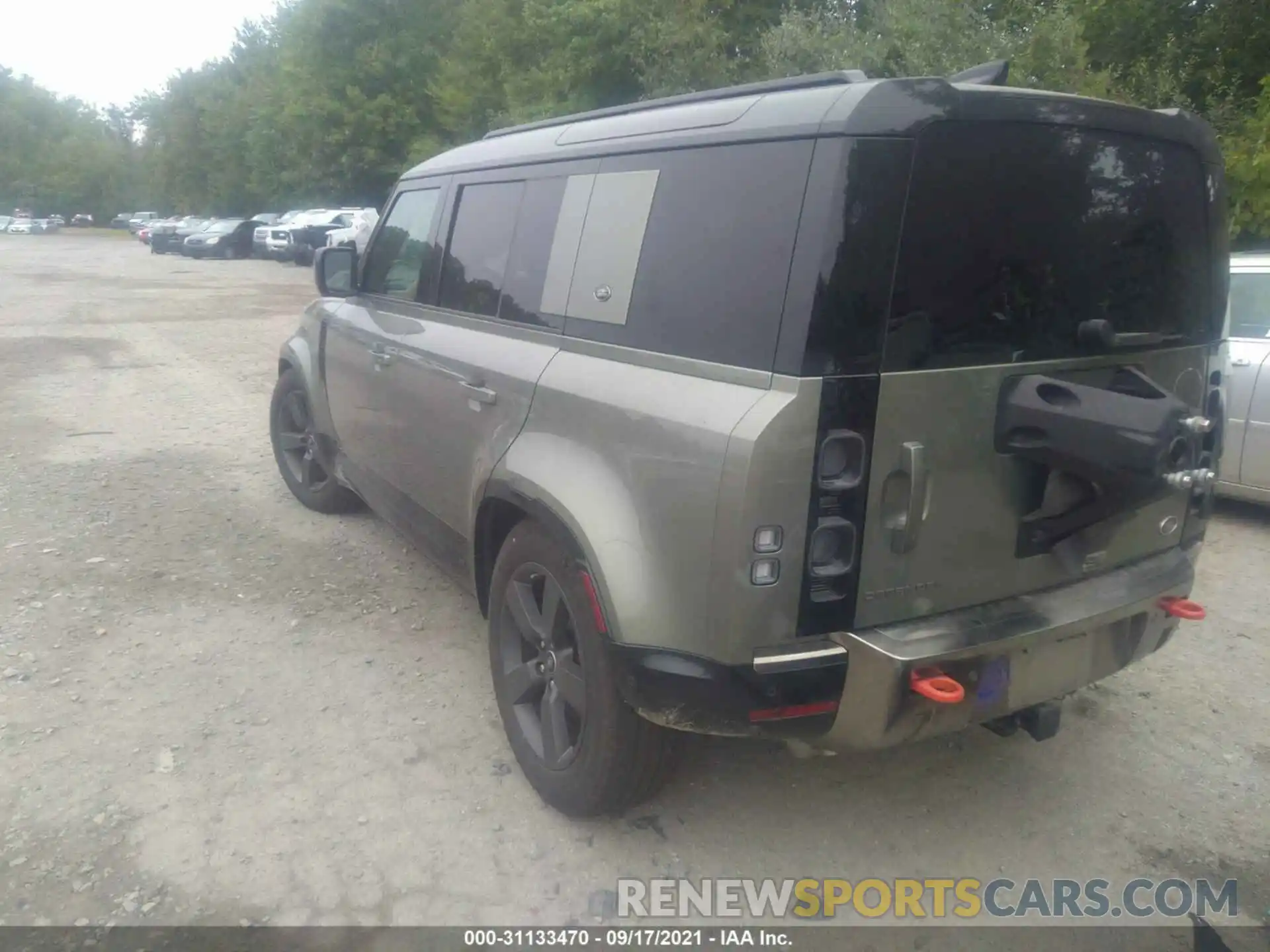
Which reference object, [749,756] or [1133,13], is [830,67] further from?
[749,756]

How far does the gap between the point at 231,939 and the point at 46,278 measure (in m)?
28.5

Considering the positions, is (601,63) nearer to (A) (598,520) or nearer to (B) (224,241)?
(A) (598,520)

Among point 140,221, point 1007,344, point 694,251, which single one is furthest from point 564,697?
point 140,221

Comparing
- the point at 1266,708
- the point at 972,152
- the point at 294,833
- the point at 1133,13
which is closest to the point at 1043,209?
the point at 972,152

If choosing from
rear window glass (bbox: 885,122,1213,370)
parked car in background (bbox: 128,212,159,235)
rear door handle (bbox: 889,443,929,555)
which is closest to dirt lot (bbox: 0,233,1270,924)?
rear door handle (bbox: 889,443,929,555)

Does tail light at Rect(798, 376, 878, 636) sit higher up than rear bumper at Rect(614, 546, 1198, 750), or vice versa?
tail light at Rect(798, 376, 878, 636)

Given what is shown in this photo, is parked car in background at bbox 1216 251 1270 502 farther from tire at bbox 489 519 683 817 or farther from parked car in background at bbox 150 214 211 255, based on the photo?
parked car in background at bbox 150 214 211 255

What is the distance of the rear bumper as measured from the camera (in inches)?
98.3

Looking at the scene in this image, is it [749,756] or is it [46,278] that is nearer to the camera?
[749,756]

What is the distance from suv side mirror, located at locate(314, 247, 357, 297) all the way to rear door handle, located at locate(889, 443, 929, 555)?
132 inches

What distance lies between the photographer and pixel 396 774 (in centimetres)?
347


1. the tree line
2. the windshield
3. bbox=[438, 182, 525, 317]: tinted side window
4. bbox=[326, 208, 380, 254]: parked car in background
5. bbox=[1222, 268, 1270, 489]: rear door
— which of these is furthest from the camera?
bbox=[326, 208, 380, 254]: parked car in background

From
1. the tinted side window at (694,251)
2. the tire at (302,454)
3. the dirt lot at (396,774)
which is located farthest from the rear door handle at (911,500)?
the tire at (302,454)

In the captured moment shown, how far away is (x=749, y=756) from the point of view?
3594 millimetres
